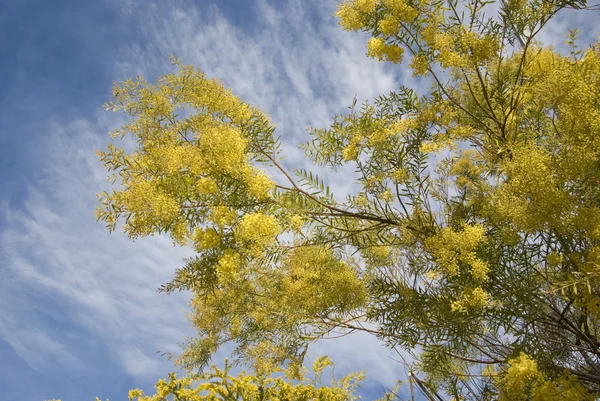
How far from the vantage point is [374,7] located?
10.9ft

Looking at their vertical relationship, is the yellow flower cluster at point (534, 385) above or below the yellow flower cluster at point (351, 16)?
below

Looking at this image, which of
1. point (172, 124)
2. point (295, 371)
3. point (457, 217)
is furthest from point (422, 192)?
point (295, 371)

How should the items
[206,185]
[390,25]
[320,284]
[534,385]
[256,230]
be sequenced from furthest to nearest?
[320,284]
[390,25]
[206,185]
[256,230]
[534,385]

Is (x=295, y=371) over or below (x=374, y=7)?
below

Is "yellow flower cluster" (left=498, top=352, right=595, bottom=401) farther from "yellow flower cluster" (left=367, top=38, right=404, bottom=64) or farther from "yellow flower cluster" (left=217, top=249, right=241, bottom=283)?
"yellow flower cluster" (left=367, top=38, right=404, bottom=64)

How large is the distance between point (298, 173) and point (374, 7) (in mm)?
1418

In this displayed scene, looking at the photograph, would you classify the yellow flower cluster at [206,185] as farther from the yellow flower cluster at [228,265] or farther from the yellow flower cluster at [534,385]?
the yellow flower cluster at [534,385]

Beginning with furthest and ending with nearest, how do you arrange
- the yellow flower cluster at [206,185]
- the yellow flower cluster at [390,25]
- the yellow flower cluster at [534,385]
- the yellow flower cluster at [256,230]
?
1. the yellow flower cluster at [390,25]
2. the yellow flower cluster at [206,185]
3. the yellow flower cluster at [256,230]
4. the yellow flower cluster at [534,385]

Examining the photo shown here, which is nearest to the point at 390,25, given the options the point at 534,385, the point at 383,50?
the point at 383,50

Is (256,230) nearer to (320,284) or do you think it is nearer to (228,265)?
(228,265)

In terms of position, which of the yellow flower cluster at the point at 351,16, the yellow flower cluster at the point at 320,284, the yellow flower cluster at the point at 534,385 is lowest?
the yellow flower cluster at the point at 534,385

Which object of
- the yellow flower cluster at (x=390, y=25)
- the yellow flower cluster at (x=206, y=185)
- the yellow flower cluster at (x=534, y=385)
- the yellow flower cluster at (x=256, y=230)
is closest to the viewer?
the yellow flower cluster at (x=534, y=385)

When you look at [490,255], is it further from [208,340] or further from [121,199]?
[208,340]

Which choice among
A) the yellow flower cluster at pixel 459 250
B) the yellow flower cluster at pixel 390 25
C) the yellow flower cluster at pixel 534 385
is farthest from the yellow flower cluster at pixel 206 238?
the yellow flower cluster at pixel 390 25
